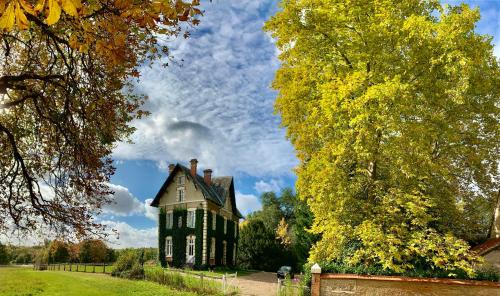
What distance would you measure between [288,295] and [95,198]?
37.4 feet

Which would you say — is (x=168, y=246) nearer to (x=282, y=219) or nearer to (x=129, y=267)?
(x=129, y=267)

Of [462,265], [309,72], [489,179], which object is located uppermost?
[309,72]

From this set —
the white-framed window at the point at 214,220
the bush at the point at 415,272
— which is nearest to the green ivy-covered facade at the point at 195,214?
the white-framed window at the point at 214,220

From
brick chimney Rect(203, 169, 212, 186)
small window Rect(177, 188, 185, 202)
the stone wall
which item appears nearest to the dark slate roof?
brick chimney Rect(203, 169, 212, 186)

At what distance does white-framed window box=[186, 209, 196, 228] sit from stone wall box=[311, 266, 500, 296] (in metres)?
23.7

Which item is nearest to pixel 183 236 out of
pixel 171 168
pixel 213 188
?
pixel 213 188

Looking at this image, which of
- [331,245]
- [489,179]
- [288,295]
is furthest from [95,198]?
[489,179]

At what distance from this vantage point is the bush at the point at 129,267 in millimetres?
29656

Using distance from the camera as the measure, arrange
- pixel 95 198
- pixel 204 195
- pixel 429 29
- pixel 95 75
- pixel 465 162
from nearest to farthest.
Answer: pixel 95 75 → pixel 95 198 → pixel 429 29 → pixel 465 162 → pixel 204 195

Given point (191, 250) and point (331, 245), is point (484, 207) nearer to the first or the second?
A: point (331, 245)

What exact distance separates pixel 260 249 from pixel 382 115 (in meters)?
31.0

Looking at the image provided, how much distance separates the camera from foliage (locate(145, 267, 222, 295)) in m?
22.3

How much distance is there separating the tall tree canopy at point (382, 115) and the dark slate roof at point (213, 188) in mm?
21359

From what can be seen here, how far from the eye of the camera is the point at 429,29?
619 inches
